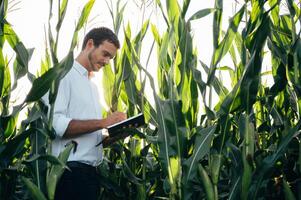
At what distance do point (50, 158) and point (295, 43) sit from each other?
1.08m

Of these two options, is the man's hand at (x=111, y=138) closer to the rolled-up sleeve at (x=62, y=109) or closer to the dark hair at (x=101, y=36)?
the rolled-up sleeve at (x=62, y=109)

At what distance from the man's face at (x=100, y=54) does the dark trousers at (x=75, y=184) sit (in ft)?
1.42

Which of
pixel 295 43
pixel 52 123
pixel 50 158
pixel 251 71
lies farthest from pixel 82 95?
pixel 295 43

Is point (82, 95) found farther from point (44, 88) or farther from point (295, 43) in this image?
point (295, 43)

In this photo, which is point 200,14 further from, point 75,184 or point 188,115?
point 75,184

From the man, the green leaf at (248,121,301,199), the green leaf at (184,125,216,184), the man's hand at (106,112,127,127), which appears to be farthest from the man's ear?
the green leaf at (248,121,301,199)

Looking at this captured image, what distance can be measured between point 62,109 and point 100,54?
298 mm

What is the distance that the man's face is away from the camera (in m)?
2.09

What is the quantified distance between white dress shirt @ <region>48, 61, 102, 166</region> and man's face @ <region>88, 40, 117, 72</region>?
0.16ft

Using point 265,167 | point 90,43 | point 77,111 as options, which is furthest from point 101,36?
point 265,167

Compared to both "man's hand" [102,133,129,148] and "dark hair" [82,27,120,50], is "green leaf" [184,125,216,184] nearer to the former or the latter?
"man's hand" [102,133,129,148]

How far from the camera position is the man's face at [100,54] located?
6.84 feet

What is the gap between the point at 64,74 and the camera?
1.85 metres

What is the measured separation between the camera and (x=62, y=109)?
1956 mm
